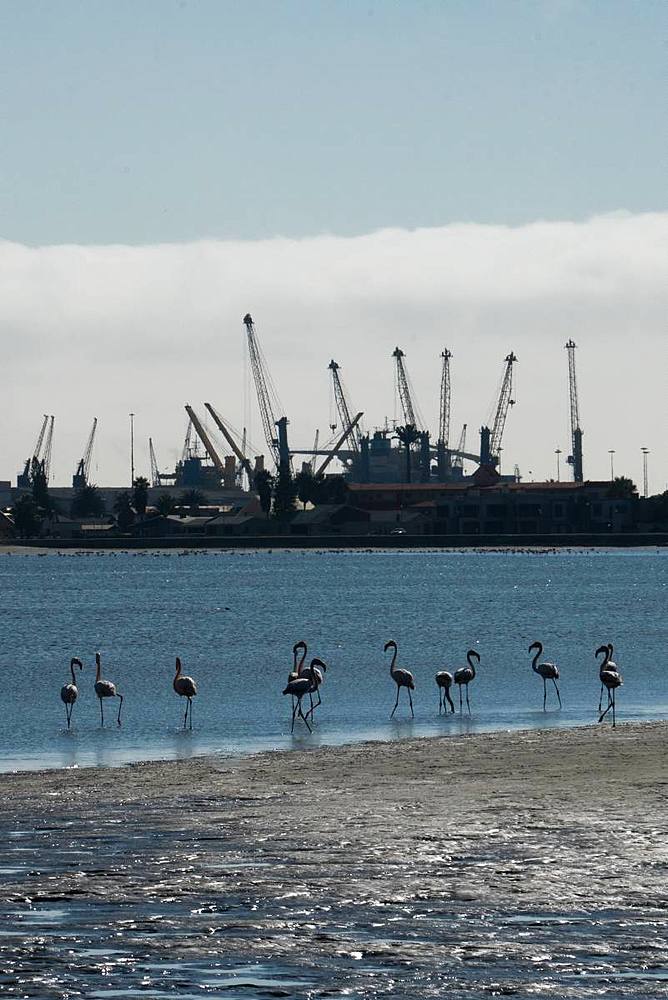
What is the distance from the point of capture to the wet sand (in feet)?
38.7

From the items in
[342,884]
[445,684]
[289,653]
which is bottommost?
[289,653]

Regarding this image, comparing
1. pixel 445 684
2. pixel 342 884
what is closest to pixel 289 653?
pixel 445 684

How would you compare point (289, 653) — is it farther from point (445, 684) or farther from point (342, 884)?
point (342, 884)

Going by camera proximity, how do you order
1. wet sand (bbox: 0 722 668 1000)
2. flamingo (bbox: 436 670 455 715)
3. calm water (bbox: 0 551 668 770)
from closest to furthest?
wet sand (bbox: 0 722 668 1000), calm water (bbox: 0 551 668 770), flamingo (bbox: 436 670 455 715)

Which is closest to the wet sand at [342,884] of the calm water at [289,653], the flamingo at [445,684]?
the calm water at [289,653]

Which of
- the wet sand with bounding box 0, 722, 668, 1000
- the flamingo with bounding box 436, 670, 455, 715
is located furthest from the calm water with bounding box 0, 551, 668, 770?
the wet sand with bounding box 0, 722, 668, 1000

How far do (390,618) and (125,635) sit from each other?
19800 millimetres

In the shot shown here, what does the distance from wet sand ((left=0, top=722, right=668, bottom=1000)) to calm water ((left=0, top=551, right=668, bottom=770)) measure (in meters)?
8.07

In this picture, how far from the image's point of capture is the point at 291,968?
12.0 meters

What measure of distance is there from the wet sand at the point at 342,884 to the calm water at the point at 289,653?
8.07 m

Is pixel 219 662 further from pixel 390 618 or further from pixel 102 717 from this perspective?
pixel 390 618

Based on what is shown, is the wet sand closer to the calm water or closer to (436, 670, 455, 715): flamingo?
the calm water

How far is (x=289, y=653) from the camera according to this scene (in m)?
60.0

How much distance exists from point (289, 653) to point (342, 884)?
149 ft
